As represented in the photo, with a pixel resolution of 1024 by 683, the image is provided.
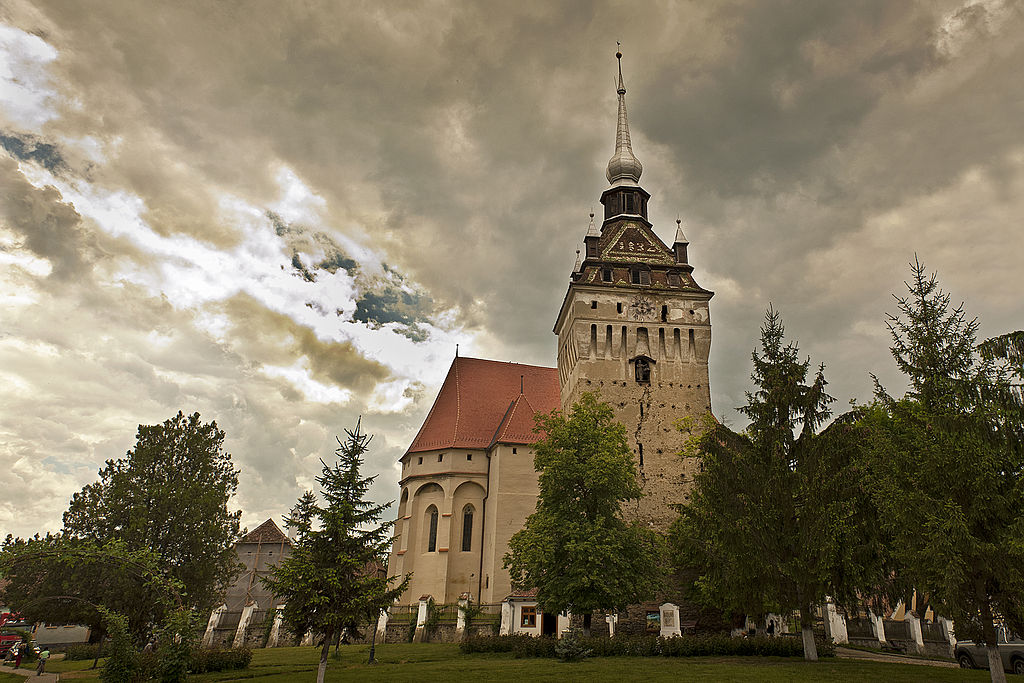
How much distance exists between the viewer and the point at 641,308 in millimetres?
37438

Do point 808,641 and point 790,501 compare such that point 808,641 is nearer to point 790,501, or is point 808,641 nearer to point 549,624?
point 790,501

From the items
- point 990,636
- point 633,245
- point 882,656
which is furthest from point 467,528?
point 990,636

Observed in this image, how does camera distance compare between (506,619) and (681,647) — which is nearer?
(681,647)

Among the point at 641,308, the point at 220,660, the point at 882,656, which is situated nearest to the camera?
the point at 220,660

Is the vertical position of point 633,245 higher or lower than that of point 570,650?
higher

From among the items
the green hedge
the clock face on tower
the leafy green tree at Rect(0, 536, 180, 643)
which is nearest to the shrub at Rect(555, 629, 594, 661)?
the green hedge

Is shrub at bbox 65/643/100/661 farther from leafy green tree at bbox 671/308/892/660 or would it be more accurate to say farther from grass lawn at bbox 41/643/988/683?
leafy green tree at bbox 671/308/892/660

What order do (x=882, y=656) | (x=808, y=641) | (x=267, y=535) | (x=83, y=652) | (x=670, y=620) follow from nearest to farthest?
(x=808, y=641), (x=882, y=656), (x=83, y=652), (x=670, y=620), (x=267, y=535)

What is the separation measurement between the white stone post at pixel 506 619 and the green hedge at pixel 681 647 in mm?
6496

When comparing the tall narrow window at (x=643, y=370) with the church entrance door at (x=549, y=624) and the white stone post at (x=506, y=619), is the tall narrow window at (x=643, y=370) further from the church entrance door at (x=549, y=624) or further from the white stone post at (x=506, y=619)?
the white stone post at (x=506, y=619)

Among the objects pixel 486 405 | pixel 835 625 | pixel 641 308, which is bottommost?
pixel 835 625

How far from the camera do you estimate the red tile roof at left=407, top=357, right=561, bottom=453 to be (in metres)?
39.9

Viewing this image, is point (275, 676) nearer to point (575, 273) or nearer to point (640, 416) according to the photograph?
point (640, 416)

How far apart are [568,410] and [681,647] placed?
18.9 meters
